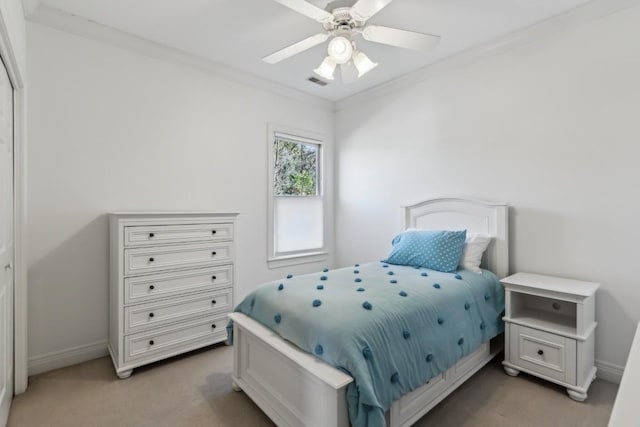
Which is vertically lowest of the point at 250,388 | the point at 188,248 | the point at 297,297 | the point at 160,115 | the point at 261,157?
the point at 250,388

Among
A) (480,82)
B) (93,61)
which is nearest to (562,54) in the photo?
(480,82)

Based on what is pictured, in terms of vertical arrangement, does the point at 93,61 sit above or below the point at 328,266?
above

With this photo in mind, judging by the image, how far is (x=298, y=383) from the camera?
1.63 metres

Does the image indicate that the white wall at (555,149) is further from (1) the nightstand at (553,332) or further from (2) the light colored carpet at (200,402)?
(2) the light colored carpet at (200,402)

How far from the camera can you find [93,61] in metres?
2.55

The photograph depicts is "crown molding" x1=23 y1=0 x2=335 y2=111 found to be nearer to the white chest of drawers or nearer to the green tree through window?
the green tree through window

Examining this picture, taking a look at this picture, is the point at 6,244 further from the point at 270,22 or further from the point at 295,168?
the point at 295,168

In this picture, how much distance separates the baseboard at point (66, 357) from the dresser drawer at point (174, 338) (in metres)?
0.52

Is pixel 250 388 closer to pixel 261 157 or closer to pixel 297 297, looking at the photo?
pixel 297 297

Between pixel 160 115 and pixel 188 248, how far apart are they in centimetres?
129

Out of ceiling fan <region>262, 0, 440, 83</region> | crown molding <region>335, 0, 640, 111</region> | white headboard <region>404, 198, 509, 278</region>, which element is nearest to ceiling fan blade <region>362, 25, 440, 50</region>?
ceiling fan <region>262, 0, 440, 83</region>

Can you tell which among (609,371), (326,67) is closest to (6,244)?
(326,67)

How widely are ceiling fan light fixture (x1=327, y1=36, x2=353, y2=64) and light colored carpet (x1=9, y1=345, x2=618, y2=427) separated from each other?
234 cm

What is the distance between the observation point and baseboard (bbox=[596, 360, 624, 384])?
2197 millimetres
